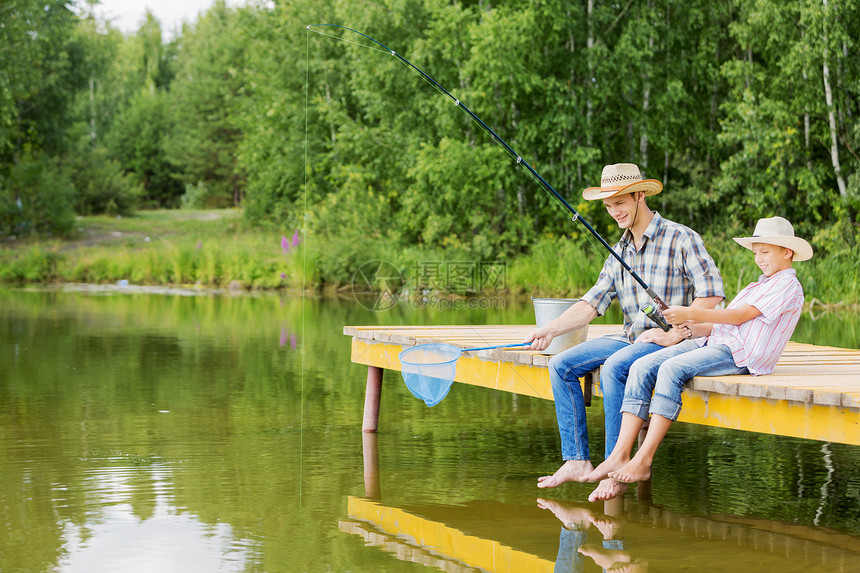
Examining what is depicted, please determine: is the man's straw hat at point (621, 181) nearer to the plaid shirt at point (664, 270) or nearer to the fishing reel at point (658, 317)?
the plaid shirt at point (664, 270)

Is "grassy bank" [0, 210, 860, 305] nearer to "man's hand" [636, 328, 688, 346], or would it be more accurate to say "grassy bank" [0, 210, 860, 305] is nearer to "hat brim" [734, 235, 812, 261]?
"man's hand" [636, 328, 688, 346]

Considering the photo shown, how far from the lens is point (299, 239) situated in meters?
22.4

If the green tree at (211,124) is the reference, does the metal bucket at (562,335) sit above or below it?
below

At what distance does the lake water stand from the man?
33 cm

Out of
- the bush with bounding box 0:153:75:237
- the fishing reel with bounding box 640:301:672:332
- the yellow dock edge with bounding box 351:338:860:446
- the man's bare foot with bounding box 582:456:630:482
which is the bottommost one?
the man's bare foot with bounding box 582:456:630:482

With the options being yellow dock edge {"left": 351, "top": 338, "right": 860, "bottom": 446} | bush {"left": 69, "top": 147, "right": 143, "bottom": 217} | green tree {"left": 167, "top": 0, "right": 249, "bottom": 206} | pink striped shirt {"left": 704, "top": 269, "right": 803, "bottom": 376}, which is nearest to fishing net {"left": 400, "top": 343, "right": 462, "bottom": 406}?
yellow dock edge {"left": 351, "top": 338, "right": 860, "bottom": 446}

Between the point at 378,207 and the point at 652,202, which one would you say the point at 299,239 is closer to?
the point at 378,207

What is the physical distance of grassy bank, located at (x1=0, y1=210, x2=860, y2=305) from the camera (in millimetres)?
16033

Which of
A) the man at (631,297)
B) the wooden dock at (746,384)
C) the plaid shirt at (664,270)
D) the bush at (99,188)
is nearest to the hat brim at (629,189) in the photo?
the man at (631,297)

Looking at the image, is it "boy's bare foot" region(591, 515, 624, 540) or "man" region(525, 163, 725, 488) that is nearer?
"boy's bare foot" region(591, 515, 624, 540)

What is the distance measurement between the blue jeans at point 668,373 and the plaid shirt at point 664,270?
292 millimetres

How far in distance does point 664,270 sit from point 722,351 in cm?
48

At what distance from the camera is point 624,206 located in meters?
4.39

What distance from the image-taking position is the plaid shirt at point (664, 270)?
4.27 m
